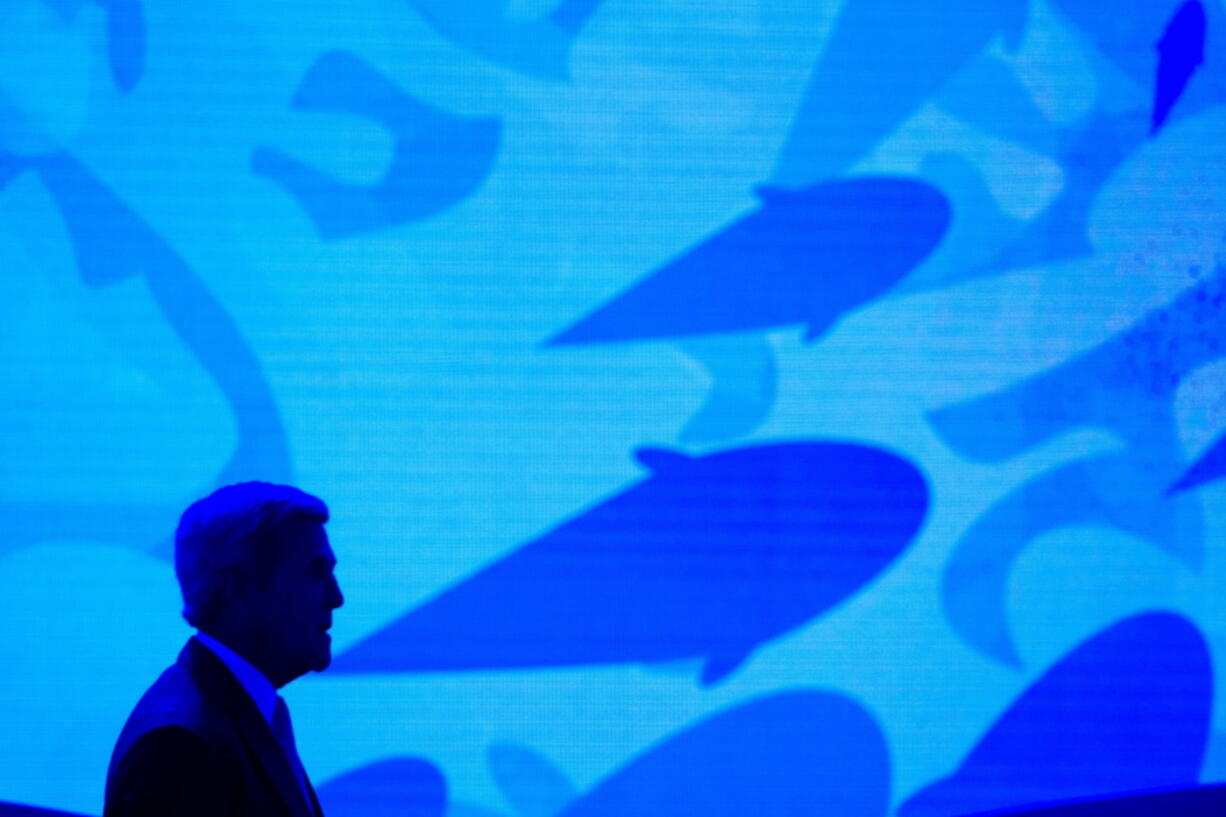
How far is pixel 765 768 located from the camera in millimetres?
2725

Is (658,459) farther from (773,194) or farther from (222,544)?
(222,544)

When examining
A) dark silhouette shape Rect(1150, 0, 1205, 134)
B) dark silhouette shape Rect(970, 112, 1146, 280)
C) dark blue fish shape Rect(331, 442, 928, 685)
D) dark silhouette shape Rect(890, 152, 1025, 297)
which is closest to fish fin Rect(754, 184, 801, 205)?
dark silhouette shape Rect(890, 152, 1025, 297)

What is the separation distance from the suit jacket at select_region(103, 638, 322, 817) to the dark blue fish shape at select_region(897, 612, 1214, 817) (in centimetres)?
186

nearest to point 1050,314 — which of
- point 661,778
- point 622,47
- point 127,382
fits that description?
point 622,47

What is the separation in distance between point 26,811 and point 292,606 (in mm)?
1652

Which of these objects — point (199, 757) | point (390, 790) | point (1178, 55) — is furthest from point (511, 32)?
point (199, 757)

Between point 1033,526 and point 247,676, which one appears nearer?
point 247,676

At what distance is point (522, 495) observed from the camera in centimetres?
274

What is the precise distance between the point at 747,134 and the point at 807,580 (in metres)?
A: 0.94

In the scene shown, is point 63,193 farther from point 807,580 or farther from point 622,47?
point 807,580

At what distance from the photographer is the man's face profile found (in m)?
1.27

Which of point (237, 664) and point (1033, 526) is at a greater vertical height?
point (1033, 526)

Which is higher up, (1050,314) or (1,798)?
(1050,314)

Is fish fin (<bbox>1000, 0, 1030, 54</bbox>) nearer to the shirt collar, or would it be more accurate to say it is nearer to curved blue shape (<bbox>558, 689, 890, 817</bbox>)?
curved blue shape (<bbox>558, 689, 890, 817</bbox>)
